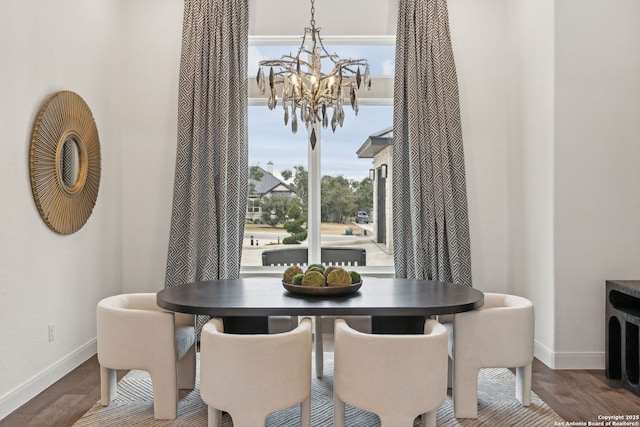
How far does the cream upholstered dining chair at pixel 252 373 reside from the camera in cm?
222

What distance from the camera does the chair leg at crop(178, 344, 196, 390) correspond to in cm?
309

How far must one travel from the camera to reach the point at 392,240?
453 cm

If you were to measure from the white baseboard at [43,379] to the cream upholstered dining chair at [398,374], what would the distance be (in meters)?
1.87

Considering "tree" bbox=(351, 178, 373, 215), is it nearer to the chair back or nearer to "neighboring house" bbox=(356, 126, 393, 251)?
"neighboring house" bbox=(356, 126, 393, 251)

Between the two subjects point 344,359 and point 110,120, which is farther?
point 110,120

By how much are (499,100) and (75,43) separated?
3298mm

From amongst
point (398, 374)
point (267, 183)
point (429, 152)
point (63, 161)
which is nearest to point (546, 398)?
point (398, 374)

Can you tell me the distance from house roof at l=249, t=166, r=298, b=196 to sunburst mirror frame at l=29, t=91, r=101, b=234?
131 cm

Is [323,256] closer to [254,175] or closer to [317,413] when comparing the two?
[254,175]

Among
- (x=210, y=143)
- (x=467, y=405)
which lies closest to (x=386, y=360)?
(x=467, y=405)

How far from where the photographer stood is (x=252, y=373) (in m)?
2.21

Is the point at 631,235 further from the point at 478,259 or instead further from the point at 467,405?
the point at 467,405

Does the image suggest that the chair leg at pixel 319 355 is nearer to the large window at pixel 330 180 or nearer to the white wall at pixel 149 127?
the large window at pixel 330 180

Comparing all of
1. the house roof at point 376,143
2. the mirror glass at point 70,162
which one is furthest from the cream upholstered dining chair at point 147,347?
the house roof at point 376,143
